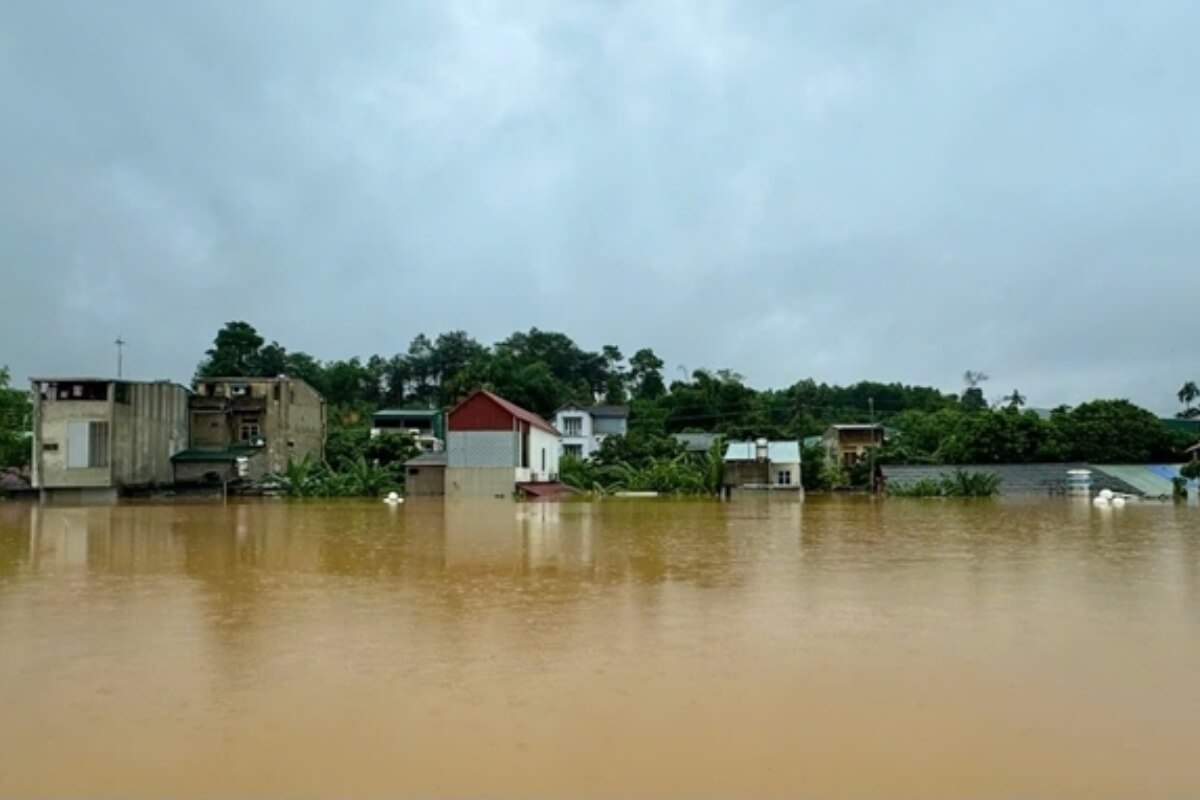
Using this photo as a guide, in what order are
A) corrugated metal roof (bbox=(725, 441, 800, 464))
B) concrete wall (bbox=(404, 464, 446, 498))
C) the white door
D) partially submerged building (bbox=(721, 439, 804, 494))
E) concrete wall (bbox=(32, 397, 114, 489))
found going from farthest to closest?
corrugated metal roof (bbox=(725, 441, 800, 464)) < partially submerged building (bbox=(721, 439, 804, 494)) < concrete wall (bbox=(404, 464, 446, 498)) < the white door < concrete wall (bbox=(32, 397, 114, 489))

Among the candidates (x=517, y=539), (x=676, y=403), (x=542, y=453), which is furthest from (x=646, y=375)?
(x=517, y=539)

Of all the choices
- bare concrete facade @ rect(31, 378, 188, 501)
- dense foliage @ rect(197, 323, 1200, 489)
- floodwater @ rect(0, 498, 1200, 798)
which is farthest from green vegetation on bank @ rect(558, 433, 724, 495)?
floodwater @ rect(0, 498, 1200, 798)

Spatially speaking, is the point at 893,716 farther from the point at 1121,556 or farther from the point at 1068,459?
the point at 1068,459

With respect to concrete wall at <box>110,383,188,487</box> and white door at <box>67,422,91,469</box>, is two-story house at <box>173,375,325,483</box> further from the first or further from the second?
white door at <box>67,422,91,469</box>

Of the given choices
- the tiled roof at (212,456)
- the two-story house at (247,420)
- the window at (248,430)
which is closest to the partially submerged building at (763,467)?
the two-story house at (247,420)

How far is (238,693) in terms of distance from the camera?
6301 millimetres

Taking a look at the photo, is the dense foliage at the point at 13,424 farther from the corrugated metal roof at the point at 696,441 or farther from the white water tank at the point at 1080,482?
the white water tank at the point at 1080,482

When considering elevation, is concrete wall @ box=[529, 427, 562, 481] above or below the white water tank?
above

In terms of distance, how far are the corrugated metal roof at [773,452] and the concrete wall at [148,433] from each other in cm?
2458

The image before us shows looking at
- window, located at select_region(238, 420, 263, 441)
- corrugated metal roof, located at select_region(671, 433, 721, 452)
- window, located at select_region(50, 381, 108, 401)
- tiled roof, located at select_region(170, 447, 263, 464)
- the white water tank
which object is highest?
window, located at select_region(50, 381, 108, 401)

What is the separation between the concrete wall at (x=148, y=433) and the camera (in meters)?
38.2

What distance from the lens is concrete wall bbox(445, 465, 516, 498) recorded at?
38.1m

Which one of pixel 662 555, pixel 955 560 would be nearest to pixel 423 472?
pixel 662 555

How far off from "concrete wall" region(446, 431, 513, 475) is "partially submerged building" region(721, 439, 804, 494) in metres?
9.76
